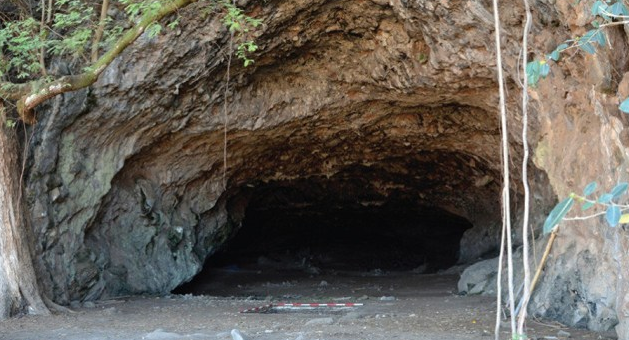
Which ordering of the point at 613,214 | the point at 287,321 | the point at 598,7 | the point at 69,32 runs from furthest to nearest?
the point at 69,32
the point at 287,321
the point at 598,7
the point at 613,214

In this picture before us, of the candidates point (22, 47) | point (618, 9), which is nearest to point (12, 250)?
point (22, 47)

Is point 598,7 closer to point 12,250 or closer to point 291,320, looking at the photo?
point 291,320

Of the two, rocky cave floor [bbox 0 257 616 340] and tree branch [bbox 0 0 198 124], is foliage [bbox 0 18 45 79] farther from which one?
Answer: rocky cave floor [bbox 0 257 616 340]

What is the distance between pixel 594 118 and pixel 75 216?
7085 mm

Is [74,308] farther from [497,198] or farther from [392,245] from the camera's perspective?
[392,245]

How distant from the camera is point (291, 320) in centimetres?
784

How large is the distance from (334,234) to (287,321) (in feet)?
38.9

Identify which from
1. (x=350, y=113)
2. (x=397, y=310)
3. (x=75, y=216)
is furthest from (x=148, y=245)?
(x=397, y=310)

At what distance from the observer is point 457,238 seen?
18.6 m

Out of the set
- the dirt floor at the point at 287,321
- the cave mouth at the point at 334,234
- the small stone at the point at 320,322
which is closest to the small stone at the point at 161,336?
the dirt floor at the point at 287,321

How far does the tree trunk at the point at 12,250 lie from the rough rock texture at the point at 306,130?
661 millimetres

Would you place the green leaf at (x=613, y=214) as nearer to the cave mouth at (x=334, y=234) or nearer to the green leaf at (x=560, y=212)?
the green leaf at (x=560, y=212)

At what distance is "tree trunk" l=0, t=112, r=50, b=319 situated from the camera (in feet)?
27.6

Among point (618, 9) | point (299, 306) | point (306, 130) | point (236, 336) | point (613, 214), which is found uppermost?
point (306, 130)
